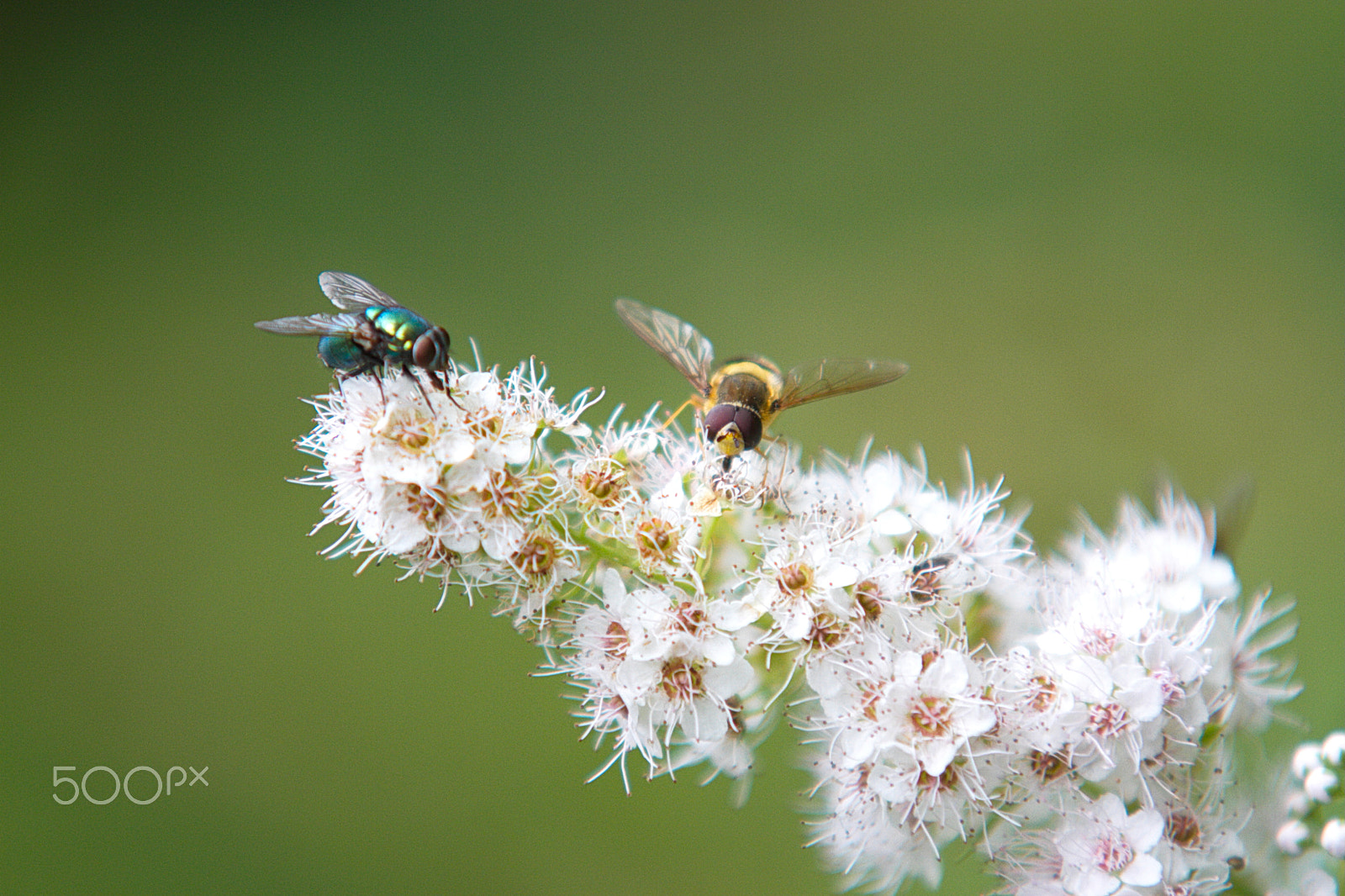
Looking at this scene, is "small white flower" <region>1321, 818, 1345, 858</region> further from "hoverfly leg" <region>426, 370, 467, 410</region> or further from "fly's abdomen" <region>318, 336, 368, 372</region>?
"fly's abdomen" <region>318, 336, 368, 372</region>

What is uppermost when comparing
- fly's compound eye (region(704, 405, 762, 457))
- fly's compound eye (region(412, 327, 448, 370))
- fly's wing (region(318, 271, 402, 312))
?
fly's wing (region(318, 271, 402, 312))

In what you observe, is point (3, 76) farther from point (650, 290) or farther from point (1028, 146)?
point (1028, 146)

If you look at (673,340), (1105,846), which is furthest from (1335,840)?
(673,340)

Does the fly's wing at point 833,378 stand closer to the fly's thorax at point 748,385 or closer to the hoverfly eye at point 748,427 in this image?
the fly's thorax at point 748,385

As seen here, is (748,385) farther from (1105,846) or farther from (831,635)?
(1105,846)

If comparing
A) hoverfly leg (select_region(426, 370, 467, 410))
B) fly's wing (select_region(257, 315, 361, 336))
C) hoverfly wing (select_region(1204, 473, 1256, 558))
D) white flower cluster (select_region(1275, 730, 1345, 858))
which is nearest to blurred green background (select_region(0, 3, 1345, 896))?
hoverfly wing (select_region(1204, 473, 1256, 558))

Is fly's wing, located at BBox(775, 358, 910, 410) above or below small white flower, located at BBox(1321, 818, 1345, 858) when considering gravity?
above

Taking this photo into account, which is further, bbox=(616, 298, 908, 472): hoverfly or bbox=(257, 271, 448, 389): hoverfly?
bbox=(616, 298, 908, 472): hoverfly
